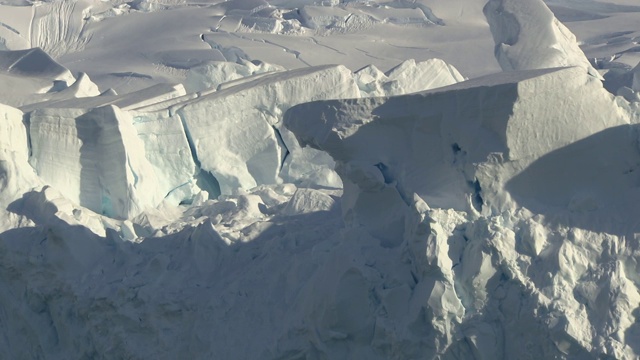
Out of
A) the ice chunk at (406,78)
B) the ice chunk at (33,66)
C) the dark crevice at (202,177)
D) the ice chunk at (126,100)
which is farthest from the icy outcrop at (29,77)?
the ice chunk at (406,78)

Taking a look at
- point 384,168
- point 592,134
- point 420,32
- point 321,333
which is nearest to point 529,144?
point 592,134

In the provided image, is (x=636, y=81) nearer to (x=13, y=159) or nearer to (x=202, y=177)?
(x=202, y=177)

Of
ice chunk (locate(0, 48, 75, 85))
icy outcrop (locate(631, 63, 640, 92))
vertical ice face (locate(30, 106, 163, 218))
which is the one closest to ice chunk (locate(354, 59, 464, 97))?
icy outcrop (locate(631, 63, 640, 92))

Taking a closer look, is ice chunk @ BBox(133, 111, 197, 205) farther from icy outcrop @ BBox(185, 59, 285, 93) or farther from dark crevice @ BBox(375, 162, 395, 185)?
dark crevice @ BBox(375, 162, 395, 185)

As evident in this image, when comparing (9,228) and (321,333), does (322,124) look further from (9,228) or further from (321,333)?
(9,228)

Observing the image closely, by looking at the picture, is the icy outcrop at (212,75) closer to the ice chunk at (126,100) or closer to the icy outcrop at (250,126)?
the ice chunk at (126,100)

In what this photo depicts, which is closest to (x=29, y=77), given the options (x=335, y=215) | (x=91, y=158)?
(x=91, y=158)

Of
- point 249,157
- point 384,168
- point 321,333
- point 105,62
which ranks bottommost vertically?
point 105,62
